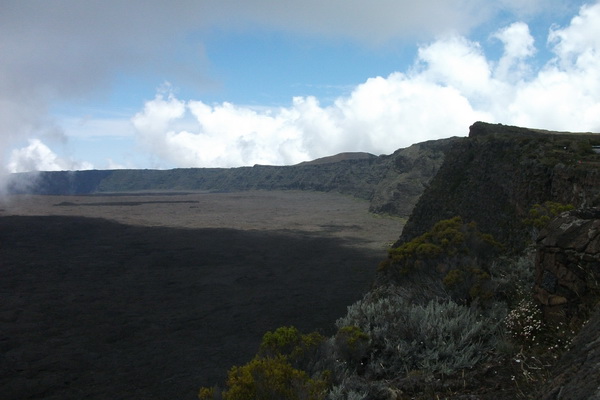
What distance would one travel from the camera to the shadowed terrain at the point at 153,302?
1213cm

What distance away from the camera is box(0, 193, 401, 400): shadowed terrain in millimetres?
12133

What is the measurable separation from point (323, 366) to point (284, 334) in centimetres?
87

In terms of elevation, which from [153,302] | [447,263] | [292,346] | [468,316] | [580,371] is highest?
[580,371]

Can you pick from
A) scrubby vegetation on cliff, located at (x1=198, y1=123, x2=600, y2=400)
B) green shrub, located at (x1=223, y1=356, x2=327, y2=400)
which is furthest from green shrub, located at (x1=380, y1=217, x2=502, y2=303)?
green shrub, located at (x1=223, y1=356, x2=327, y2=400)

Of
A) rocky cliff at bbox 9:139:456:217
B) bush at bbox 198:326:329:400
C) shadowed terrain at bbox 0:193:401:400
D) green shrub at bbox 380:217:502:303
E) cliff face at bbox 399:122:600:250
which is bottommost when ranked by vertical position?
shadowed terrain at bbox 0:193:401:400

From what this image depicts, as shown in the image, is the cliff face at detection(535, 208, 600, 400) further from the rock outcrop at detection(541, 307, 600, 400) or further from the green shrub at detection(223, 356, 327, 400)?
the green shrub at detection(223, 356, 327, 400)

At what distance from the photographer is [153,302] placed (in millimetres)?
19281

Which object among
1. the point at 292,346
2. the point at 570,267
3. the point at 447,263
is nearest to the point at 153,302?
the point at 292,346

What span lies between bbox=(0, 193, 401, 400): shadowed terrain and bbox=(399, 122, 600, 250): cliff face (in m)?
5.69

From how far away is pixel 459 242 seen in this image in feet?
36.6

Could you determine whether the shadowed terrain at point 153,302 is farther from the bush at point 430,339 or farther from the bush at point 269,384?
the bush at point 269,384

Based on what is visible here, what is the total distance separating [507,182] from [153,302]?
625 inches

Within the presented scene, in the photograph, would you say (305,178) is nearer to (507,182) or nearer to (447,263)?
(507,182)

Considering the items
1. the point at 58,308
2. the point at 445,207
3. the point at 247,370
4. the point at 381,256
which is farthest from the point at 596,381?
the point at 381,256
